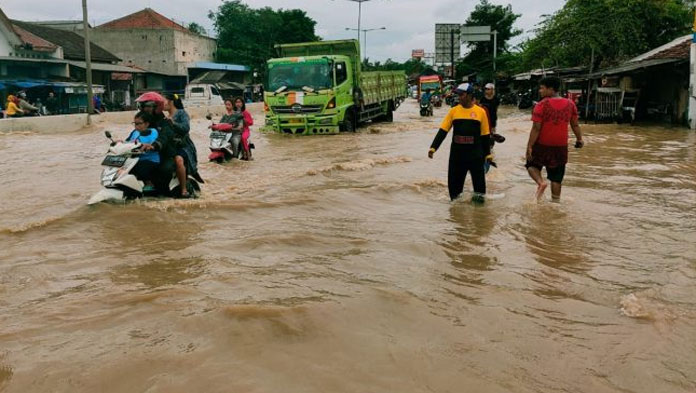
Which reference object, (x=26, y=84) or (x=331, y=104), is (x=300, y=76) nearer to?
(x=331, y=104)

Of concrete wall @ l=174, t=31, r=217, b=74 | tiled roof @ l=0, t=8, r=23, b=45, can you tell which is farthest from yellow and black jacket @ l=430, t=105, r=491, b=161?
concrete wall @ l=174, t=31, r=217, b=74

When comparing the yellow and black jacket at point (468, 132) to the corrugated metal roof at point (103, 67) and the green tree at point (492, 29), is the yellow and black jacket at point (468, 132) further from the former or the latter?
the green tree at point (492, 29)

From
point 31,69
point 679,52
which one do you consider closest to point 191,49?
point 31,69

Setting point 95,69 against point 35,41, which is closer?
point 35,41

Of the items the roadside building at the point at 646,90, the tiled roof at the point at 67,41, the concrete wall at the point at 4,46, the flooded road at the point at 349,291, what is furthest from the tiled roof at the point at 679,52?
the tiled roof at the point at 67,41

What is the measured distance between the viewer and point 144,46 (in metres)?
46.9

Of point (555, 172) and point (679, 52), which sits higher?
point (679, 52)

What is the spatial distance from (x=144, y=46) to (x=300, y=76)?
114ft

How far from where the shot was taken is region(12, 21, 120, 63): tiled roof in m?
32.9

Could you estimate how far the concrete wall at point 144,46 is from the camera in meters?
46.5

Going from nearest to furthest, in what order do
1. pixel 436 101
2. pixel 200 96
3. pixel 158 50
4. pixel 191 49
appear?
pixel 200 96 → pixel 436 101 → pixel 158 50 → pixel 191 49

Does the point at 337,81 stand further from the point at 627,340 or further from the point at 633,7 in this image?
the point at 633,7

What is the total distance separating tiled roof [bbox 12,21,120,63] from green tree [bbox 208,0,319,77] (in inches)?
770

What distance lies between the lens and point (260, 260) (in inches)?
187
